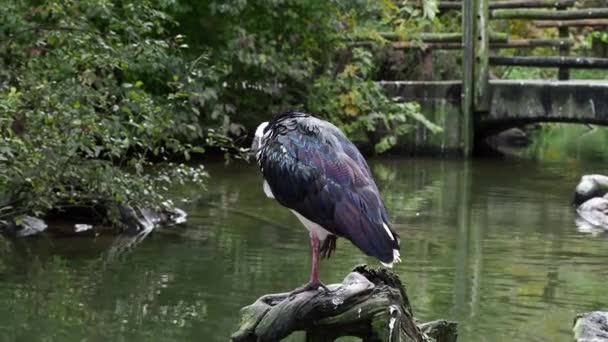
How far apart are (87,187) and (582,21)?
366 inches

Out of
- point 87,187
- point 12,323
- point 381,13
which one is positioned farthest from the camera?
point 381,13

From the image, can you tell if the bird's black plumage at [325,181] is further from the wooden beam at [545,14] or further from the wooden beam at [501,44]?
the wooden beam at [545,14]

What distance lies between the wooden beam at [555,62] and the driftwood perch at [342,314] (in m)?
11.3

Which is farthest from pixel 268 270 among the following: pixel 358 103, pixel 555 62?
pixel 555 62

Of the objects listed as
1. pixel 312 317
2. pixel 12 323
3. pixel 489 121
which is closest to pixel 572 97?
pixel 489 121

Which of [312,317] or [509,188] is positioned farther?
[509,188]

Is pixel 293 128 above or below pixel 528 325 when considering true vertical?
above

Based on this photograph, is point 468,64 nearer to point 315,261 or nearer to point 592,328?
point 592,328

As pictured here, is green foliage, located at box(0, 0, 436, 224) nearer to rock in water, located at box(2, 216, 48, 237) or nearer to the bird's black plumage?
rock in water, located at box(2, 216, 48, 237)

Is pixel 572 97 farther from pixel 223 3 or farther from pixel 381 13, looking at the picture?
pixel 223 3

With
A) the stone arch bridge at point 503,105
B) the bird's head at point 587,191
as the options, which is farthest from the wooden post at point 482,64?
the bird's head at point 587,191

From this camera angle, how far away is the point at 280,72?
1559 centimetres

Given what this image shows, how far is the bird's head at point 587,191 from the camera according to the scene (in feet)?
41.2

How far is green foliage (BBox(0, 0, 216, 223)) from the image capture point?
31.2ft
